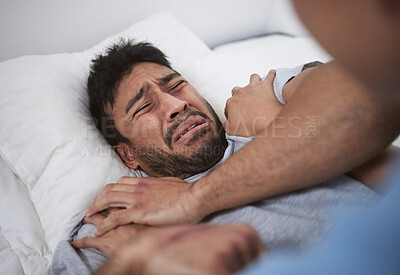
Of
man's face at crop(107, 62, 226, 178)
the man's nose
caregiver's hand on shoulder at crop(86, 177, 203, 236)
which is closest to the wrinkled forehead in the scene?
man's face at crop(107, 62, 226, 178)

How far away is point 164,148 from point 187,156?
87 mm

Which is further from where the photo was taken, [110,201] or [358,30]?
[110,201]

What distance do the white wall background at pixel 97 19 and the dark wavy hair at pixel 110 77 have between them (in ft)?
0.86

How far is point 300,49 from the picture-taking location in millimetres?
1639

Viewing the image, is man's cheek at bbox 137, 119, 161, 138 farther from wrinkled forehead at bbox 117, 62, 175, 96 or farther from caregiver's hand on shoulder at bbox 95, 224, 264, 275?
caregiver's hand on shoulder at bbox 95, 224, 264, 275

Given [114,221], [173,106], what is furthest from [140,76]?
[114,221]

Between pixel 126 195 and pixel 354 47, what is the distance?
647 mm

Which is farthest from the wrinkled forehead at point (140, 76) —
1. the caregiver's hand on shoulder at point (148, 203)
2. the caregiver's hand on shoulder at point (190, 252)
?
the caregiver's hand on shoulder at point (190, 252)

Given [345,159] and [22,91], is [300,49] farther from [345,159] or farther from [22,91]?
[22,91]

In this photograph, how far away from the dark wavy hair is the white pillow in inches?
1.8

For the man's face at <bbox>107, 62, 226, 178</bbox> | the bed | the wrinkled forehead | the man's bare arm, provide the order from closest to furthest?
the man's bare arm < the bed < the man's face at <bbox>107, 62, 226, 178</bbox> < the wrinkled forehead

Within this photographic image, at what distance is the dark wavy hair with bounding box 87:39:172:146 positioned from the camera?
1.09 metres

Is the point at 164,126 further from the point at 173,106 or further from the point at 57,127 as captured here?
the point at 57,127

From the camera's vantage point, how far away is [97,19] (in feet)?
4.51
